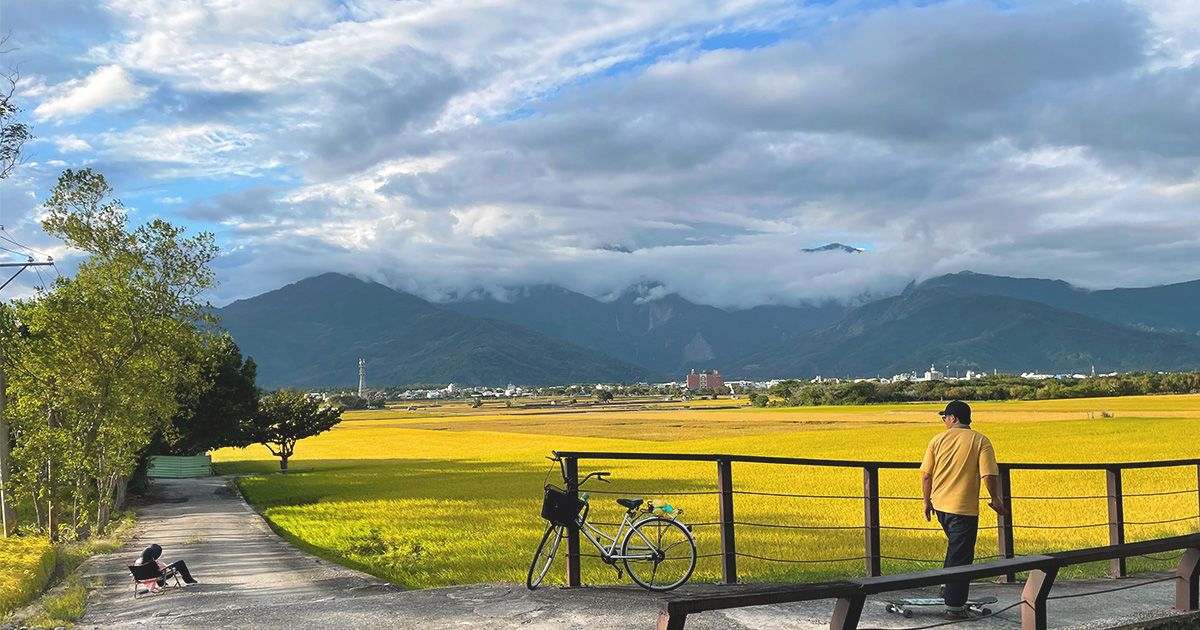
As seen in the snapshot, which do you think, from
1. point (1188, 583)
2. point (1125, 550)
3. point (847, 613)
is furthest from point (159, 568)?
point (1188, 583)

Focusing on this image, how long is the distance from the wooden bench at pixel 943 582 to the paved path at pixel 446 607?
1.79 feet

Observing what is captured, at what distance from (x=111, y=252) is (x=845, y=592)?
28662 mm

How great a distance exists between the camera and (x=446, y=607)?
31.3ft

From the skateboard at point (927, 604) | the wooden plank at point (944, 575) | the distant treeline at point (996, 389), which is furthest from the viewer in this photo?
the distant treeline at point (996, 389)

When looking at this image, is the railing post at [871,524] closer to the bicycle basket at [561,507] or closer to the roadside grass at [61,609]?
the bicycle basket at [561,507]

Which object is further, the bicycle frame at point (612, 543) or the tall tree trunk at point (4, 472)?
the tall tree trunk at point (4, 472)

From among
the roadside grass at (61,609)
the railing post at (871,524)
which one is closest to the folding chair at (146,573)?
the roadside grass at (61,609)

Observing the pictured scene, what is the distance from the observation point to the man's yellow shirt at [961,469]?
898 centimetres

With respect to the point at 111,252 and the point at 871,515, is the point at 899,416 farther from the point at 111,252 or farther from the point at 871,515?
the point at 871,515

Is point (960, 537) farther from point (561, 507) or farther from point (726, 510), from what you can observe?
point (561, 507)

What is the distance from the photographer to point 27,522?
103 feet

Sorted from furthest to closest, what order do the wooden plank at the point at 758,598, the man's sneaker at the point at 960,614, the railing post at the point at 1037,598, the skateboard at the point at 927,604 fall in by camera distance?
the skateboard at the point at 927,604 < the man's sneaker at the point at 960,614 < the railing post at the point at 1037,598 < the wooden plank at the point at 758,598

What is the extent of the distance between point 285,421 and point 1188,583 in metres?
58.6

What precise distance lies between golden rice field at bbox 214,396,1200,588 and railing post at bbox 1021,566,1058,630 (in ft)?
12.3
